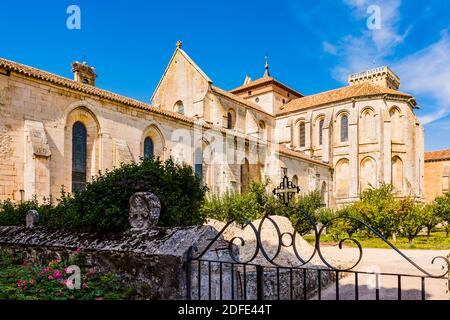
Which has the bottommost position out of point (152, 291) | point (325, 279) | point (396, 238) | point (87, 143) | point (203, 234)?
point (396, 238)

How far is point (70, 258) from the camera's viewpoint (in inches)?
163

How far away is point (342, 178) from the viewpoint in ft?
133

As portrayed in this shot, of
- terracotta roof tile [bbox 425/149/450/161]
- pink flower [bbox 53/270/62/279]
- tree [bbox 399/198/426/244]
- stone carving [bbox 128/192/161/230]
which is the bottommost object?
tree [bbox 399/198/426/244]

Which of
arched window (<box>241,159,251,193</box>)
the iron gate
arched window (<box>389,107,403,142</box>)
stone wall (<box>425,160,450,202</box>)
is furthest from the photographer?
stone wall (<box>425,160,450,202</box>)

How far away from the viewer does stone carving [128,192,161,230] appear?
3.98m

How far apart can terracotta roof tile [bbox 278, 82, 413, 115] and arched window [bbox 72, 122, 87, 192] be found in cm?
3041

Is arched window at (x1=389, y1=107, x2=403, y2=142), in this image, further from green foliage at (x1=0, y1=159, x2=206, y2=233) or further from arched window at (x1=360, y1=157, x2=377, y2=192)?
green foliage at (x1=0, y1=159, x2=206, y2=233)

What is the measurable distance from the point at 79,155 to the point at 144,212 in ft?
50.5

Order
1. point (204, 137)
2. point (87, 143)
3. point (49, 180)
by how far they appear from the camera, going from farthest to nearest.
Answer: point (204, 137)
point (87, 143)
point (49, 180)

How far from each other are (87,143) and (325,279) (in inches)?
574

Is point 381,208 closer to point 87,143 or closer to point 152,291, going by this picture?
point 87,143

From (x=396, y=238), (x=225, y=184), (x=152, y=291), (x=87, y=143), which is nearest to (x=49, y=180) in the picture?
(x=87, y=143)

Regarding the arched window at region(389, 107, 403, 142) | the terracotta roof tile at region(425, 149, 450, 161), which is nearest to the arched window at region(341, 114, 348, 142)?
the arched window at region(389, 107, 403, 142)

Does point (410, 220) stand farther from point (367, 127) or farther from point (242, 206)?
point (367, 127)
